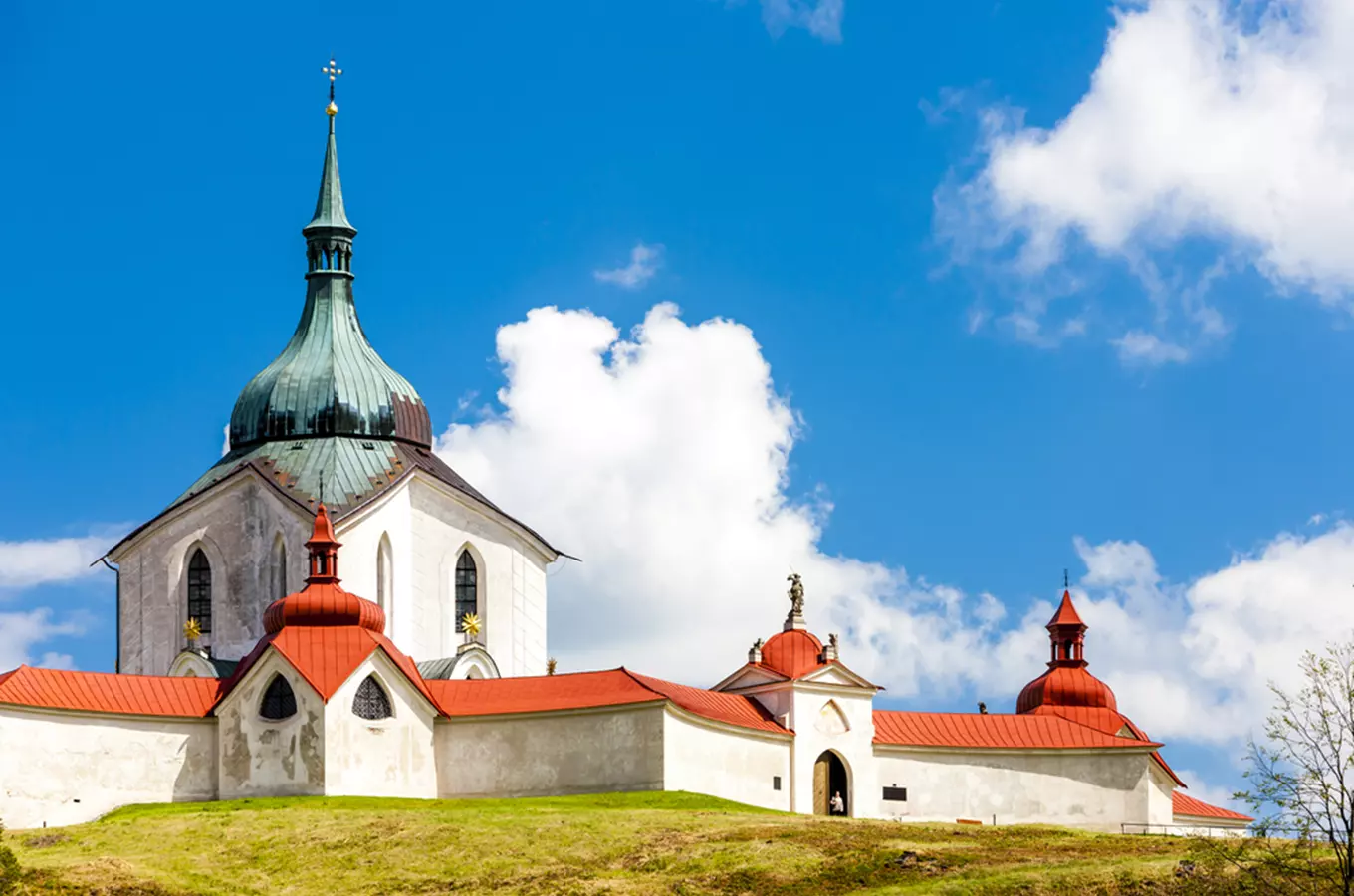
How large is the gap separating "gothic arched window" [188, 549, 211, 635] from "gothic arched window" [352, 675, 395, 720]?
37.4 feet

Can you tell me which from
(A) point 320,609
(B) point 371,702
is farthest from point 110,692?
(B) point 371,702

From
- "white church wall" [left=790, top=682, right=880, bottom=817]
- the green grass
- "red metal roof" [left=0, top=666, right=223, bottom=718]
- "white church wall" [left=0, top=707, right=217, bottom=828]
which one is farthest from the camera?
"white church wall" [left=790, top=682, right=880, bottom=817]

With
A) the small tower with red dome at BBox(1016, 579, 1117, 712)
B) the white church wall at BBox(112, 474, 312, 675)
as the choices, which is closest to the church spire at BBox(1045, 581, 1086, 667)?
the small tower with red dome at BBox(1016, 579, 1117, 712)

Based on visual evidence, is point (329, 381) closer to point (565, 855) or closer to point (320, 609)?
point (320, 609)

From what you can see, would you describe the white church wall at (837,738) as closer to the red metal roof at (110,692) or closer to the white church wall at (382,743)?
the white church wall at (382,743)

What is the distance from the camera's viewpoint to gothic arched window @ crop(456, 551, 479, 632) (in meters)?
89.6

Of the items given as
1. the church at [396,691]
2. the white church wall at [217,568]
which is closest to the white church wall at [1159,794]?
the church at [396,691]

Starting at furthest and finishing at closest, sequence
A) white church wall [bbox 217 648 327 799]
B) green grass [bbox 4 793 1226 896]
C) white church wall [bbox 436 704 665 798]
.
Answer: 1. white church wall [bbox 436 704 665 798]
2. white church wall [bbox 217 648 327 799]
3. green grass [bbox 4 793 1226 896]

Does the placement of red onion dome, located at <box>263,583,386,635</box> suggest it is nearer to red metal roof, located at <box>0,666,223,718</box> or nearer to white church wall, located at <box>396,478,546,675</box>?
red metal roof, located at <box>0,666,223,718</box>

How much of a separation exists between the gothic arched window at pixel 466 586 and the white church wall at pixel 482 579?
0.63ft

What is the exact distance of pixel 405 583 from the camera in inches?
3460

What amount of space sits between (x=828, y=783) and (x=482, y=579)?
597 inches

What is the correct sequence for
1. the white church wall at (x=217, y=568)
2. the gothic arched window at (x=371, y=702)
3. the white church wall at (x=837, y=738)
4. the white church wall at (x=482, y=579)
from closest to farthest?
the gothic arched window at (x=371, y=702) < the white church wall at (x=837, y=738) < the white church wall at (x=217, y=568) < the white church wall at (x=482, y=579)

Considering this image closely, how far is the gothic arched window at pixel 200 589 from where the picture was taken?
87.9 m
